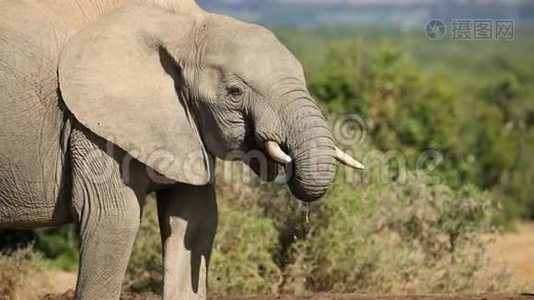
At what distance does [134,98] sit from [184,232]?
691 millimetres

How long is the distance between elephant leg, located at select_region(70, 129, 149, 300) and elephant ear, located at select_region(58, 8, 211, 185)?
10 cm

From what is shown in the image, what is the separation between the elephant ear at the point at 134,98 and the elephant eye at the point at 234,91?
0.29 meters

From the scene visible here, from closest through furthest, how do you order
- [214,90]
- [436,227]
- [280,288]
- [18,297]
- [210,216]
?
[214,90] → [210,216] → [18,297] → [280,288] → [436,227]

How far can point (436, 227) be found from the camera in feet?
32.9

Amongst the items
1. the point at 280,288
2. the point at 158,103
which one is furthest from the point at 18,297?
the point at 158,103

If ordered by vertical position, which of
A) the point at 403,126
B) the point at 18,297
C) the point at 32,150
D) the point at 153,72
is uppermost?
the point at 403,126

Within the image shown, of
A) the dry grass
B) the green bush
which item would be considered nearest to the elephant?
the green bush

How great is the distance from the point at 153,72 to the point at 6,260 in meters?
3.92

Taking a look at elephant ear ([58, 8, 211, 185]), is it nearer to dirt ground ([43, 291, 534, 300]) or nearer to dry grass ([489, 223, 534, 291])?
dirt ground ([43, 291, 534, 300])

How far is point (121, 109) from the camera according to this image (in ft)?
18.7

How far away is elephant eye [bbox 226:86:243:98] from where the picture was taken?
18.0 ft

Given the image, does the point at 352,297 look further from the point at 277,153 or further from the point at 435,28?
the point at 435,28

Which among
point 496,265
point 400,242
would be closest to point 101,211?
point 400,242

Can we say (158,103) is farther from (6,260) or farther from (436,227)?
(436,227)
